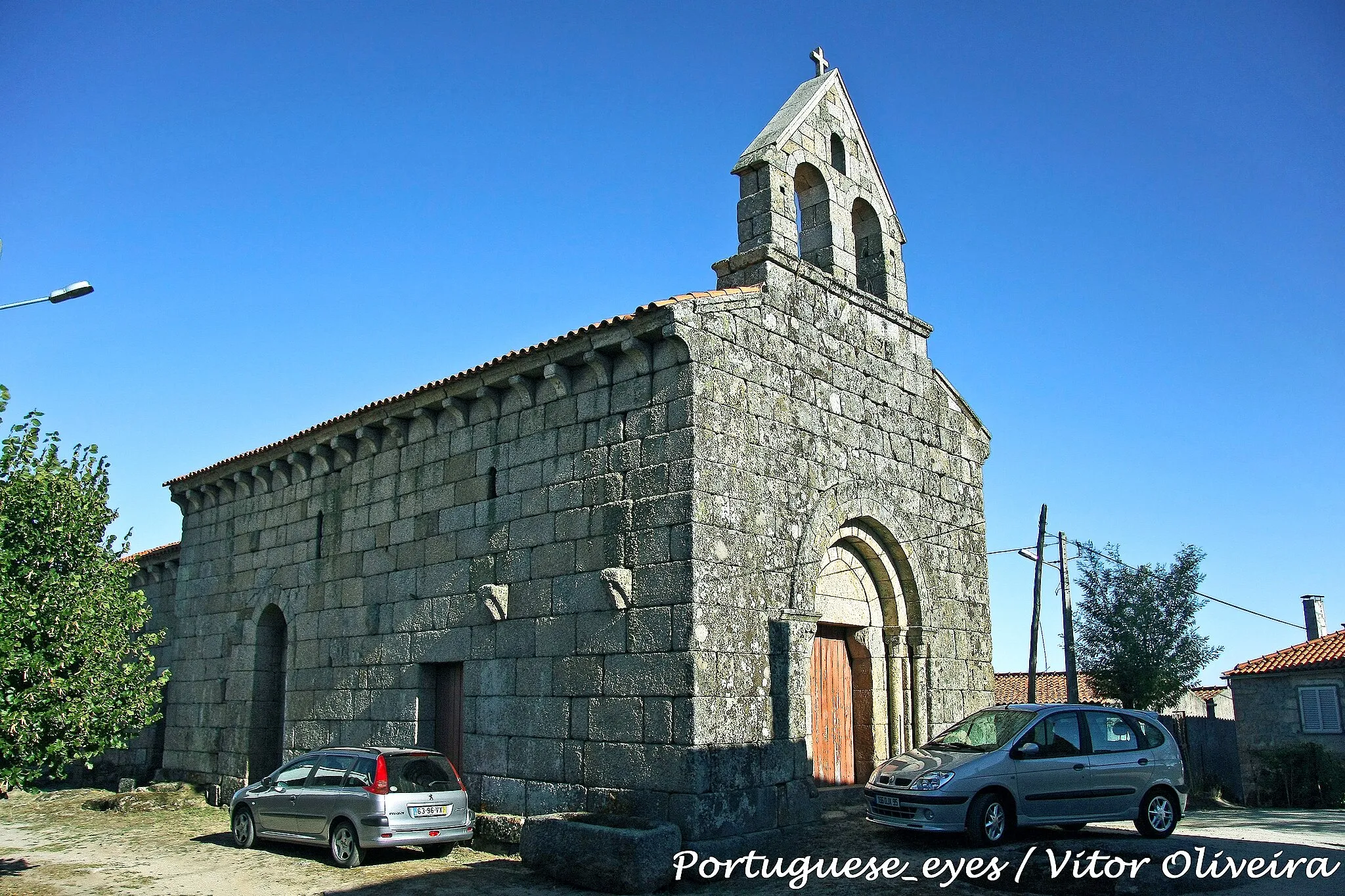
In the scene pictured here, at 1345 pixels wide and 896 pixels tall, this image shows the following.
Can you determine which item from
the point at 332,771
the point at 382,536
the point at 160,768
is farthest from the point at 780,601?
the point at 160,768

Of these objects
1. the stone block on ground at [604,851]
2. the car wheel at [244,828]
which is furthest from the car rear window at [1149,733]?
the car wheel at [244,828]

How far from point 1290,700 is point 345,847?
20088 mm

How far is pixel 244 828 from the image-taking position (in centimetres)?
1141

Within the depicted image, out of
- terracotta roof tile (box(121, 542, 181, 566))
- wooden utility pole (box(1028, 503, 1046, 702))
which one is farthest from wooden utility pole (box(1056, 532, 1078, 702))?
terracotta roof tile (box(121, 542, 181, 566))

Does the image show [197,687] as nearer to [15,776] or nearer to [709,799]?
[15,776]

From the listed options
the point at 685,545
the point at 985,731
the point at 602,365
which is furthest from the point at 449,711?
the point at 985,731

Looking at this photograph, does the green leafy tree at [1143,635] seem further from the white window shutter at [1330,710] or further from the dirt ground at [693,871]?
the dirt ground at [693,871]

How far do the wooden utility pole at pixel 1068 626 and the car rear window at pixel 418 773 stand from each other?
37.8 feet

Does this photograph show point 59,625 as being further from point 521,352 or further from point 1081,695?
point 1081,695

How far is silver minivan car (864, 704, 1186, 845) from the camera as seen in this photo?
874cm

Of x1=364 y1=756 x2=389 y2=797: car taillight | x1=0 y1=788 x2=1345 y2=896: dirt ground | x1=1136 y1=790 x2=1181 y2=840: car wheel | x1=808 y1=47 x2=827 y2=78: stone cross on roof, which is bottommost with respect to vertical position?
x1=0 y1=788 x2=1345 y2=896: dirt ground

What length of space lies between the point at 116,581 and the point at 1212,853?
11.8 meters

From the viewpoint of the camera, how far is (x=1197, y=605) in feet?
78.8

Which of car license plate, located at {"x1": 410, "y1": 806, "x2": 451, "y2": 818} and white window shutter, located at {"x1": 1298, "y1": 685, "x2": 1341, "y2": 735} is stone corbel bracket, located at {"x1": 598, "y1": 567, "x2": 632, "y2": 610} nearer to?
car license plate, located at {"x1": 410, "y1": 806, "x2": 451, "y2": 818}
